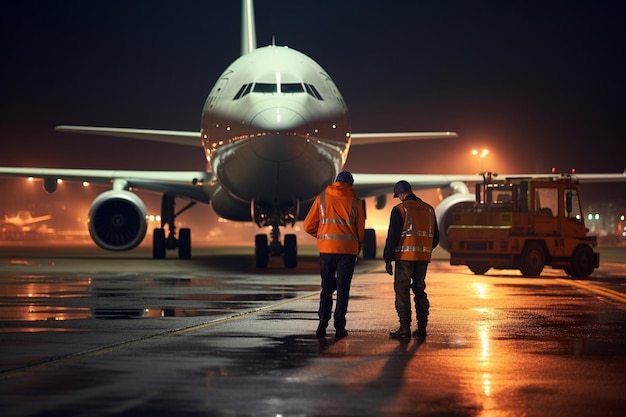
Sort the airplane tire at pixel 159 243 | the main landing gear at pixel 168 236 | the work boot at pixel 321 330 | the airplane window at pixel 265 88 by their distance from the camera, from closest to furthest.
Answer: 1. the work boot at pixel 321 330
2. the airplane window at pixel 265 88
3. the main landing gear at pixel 168 236
4. the airplane tire at pixel 159 243

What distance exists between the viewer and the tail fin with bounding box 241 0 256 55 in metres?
35.5

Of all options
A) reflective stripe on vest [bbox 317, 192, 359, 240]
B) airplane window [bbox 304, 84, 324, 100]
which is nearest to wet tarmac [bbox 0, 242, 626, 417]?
reflective stripe on vest [bbox 317, 192, 359, 240]

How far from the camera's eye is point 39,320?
12.6 meters

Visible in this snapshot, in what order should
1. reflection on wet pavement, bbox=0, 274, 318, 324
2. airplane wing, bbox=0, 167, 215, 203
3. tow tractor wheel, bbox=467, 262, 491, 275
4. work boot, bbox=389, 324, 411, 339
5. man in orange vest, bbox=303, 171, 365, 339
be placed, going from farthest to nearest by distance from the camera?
airplane wing, bbox=0, 167, 215, 203, tow tractor wheel, bbox=467, 262, 491, 275, reflection on wet pavement, bbox=0, 274, 318, 324, man in orange vest, bbox=303, 171, 365, 339, work boot, bbox=389, 324, 411, 339

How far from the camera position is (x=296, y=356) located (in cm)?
949

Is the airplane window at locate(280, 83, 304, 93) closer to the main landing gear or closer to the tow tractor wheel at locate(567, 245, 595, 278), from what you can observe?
the tow tractor wheel at locate(567, 245, 595, 278)

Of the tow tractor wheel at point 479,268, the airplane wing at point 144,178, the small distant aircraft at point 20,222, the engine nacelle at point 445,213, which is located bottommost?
the tow tractor wheel at point 479,268

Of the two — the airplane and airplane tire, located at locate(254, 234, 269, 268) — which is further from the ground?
the airplane

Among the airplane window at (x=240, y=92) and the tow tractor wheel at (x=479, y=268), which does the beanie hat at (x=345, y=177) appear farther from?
the tow tractor wheel at (x=479, y=268)

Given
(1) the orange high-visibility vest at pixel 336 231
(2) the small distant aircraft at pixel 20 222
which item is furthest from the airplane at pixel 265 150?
(2) the small distant aircraft at pixel 20 222

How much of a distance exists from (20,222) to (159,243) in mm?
68693

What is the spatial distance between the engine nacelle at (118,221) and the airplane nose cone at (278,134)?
6.98 m

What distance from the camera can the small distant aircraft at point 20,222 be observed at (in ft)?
319

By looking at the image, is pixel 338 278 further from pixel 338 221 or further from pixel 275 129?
pixel 275 129
